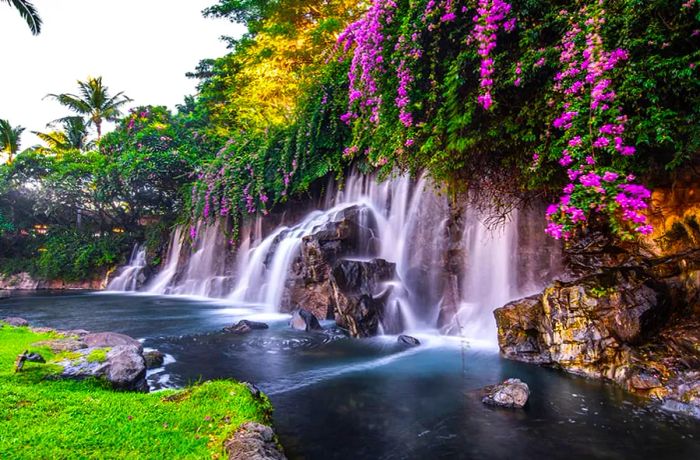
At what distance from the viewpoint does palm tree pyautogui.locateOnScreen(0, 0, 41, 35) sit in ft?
37.3

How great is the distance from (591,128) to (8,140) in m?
40.5

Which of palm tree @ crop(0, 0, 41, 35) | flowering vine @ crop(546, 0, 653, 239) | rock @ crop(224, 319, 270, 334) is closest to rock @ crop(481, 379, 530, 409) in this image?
flowering vine @ crop(546, 0, 653, 239)

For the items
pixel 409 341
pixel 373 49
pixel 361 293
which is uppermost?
pixel 373 49

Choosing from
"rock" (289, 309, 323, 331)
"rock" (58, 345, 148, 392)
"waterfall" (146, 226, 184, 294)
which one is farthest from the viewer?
"waterfall" (146, 226, 184, 294)

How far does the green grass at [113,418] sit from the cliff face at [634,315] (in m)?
4.26

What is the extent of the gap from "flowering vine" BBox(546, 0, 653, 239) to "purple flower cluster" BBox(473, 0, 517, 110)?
741 millimetres

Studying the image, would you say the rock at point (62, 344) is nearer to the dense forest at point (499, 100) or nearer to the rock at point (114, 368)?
the rock at point (114, 368)

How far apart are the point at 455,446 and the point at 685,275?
4.46 meters

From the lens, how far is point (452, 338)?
7.51 meters

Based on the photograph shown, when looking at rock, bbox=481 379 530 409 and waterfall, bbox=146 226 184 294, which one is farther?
waterfall, bbox=146 226 184 294

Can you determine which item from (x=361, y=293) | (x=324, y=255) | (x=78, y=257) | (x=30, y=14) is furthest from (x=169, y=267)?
(x=361, y=293)

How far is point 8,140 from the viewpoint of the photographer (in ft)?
101

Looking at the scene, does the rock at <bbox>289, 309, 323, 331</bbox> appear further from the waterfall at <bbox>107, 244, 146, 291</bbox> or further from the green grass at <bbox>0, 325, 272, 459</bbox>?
the waterfall at <bbox>107, 244, 146, 291</bbox>

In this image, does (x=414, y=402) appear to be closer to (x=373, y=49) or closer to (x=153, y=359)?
(x=153, y=359)
